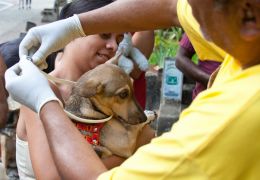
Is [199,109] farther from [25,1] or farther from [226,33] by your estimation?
[25,1]

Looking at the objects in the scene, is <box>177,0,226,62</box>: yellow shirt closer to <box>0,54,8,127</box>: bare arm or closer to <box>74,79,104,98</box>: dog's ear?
<box>74,79,104,98</box>: dog's ear

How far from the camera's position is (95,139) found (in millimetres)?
2227

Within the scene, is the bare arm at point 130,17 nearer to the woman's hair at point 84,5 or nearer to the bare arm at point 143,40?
the woman's hair at point 84,5

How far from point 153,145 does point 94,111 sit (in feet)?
3.72

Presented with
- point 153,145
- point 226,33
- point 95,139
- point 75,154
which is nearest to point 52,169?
point 95,139

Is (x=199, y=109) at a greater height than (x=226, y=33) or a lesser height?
lesser

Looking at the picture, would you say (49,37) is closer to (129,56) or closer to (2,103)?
(2,103)

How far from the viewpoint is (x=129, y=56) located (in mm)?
3059

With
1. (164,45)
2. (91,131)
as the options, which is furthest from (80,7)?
(164,45)

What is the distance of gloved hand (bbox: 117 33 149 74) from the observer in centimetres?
290

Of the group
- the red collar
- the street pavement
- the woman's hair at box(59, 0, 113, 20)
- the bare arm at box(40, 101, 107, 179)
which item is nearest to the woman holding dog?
the woman's hair at box(59, 0, 113, 20)

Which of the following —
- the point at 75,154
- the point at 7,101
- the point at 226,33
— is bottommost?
the point at 7,101

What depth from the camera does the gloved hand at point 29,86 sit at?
1.67 m

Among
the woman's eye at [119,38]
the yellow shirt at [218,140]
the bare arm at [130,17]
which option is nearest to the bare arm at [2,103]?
the woman's eye at [119,38]
